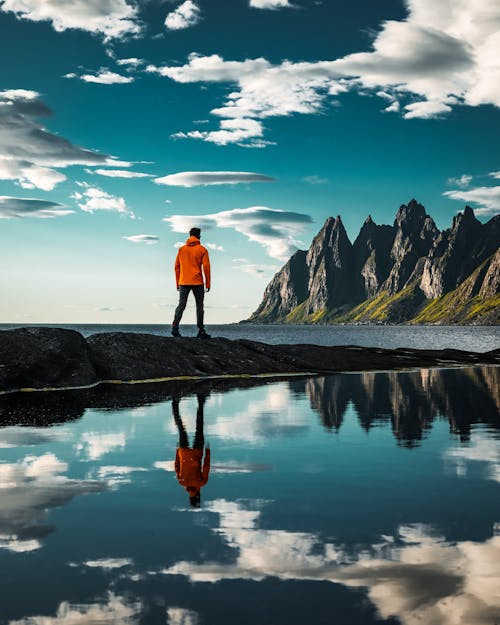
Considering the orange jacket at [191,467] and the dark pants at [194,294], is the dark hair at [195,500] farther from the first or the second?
the dark pants at [194,294]

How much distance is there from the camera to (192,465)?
8.42m

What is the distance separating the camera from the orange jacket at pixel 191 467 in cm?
746

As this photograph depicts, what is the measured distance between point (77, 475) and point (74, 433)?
3.30m

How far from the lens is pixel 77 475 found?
25.6ft

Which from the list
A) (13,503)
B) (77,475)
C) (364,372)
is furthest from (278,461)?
(364,372)

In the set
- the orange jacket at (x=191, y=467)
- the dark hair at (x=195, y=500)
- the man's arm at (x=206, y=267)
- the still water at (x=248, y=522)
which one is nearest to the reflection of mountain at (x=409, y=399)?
the still water at (x=248, y=522)

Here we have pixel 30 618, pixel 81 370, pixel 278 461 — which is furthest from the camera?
pixel 81 370

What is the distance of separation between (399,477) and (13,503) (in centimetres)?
436

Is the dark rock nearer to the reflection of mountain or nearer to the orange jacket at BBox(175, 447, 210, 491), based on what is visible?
the reflection of mountain

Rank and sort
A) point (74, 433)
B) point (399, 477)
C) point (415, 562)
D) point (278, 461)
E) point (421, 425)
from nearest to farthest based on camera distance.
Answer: point (415, 562) → point (399, 477) → point (278, 461) → point (74, 433) → point (421, 425)

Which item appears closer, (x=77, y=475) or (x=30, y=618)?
(x=30, y=618)

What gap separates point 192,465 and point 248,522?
2749 millimetres

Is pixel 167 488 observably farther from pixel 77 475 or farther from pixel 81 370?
pixel 81 370

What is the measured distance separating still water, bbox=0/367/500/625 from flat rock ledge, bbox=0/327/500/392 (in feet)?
23.8
